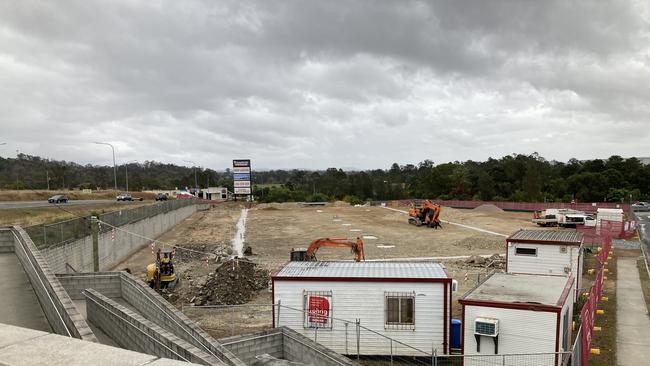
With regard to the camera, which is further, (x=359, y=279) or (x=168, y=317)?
(x=359, y=279)

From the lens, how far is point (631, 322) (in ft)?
65.2

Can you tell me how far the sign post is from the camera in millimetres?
98500

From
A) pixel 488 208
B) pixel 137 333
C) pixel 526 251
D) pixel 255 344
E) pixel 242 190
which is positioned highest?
pixel 242 190

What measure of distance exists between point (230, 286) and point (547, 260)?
15.8 m

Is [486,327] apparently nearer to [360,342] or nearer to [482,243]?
[360,342]

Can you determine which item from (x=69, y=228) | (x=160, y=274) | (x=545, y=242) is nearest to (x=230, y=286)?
(x=160, y=274)

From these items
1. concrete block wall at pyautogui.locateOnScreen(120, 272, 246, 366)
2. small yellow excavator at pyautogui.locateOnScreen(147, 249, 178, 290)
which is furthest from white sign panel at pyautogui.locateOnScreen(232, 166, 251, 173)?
concrete block wall at pyautogui.locateOnScreen(120, 272, 246, 366)

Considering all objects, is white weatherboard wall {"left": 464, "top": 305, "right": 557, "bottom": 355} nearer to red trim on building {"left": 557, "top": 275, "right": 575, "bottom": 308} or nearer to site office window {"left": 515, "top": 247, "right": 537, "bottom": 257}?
red trim on building {"left": 557, "top": 275, "right": 575, "bottom": 308}

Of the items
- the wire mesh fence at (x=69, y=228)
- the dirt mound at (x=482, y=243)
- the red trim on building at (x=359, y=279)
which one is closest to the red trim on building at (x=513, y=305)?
the red trim on building at (x=359, y=279)

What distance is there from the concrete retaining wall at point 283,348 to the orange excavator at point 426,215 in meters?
43.9

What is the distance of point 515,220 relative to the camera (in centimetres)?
6781

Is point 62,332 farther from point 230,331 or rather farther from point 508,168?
point 508,168

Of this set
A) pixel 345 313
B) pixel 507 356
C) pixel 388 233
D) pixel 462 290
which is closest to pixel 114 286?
pixel 345 313

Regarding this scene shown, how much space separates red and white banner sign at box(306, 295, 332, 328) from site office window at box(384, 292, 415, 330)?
1.96m
